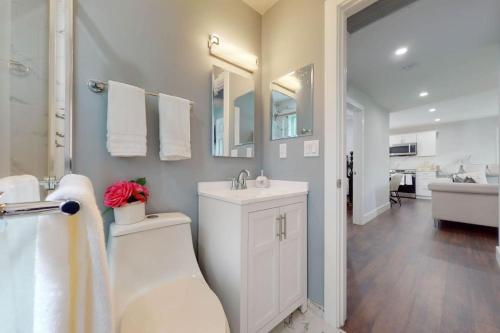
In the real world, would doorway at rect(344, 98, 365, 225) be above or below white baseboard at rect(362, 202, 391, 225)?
above

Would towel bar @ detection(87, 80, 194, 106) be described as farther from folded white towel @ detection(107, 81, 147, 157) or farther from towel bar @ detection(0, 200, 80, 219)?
towel bar @ detection(0, 200, 80, 219)

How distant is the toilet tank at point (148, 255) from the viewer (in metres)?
0.92

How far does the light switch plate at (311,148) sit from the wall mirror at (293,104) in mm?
75

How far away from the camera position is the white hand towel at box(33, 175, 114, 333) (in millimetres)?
311

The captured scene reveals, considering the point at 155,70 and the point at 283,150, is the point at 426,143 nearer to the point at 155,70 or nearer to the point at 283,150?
the point at 283,150

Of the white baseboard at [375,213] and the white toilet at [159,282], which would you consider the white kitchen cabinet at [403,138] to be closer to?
the white baseboard at [375,213]

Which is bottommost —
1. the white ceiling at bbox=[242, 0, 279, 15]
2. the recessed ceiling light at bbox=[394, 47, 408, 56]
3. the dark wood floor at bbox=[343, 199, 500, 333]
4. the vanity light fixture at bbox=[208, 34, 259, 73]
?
the dark wood floor at bbox=[343, 199, 500, 333]

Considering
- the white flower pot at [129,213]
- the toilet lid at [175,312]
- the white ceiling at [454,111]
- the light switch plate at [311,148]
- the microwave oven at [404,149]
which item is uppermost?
the white ceiling at [454,111]

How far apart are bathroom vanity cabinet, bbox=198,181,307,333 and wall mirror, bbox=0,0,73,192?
2.58 feet

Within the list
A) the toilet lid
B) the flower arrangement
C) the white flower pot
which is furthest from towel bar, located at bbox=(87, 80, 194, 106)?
the toilet lid

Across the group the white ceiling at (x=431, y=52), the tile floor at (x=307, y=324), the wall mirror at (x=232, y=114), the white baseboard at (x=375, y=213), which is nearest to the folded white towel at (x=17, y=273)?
the wall mirror at (x=232, y=114)

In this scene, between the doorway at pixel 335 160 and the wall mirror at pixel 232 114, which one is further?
the wall mirror at pixel 232 114

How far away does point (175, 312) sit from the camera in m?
0.79

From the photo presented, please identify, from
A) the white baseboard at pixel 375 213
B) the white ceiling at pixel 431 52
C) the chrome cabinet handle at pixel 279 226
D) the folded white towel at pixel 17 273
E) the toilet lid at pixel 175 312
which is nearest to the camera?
the folded white towel at pixel 17 273
